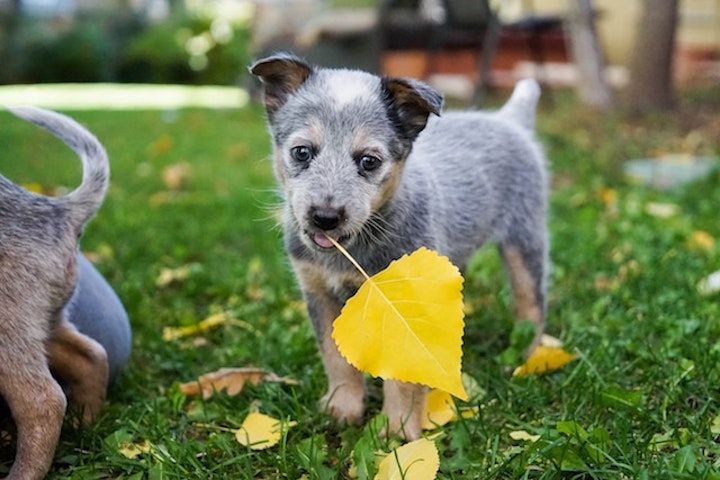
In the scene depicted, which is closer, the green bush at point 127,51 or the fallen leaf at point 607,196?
the fallen leaf at point 607,196

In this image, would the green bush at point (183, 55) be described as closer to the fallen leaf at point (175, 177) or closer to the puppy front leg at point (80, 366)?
the fallen leaf at point (175, 177)

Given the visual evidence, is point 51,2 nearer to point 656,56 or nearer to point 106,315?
point 656,56

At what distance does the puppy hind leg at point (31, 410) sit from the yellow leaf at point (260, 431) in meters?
0.62

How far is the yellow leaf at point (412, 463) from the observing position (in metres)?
2.60

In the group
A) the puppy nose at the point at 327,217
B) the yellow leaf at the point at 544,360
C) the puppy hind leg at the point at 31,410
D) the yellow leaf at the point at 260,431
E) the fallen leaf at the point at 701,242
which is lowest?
the fallen leaf at the point at 701,242

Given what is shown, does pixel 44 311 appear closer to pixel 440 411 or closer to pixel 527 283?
pixel 440 411

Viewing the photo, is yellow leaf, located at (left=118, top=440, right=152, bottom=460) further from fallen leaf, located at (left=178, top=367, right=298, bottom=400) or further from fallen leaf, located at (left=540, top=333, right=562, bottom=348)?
fallen leaf, located at (left=540, top=333, right=562, bottom=348)

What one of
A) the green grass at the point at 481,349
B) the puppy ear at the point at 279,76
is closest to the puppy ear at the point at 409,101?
the puppy ear at the point at 279,76

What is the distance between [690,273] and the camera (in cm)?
470

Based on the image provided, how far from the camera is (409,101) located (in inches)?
125

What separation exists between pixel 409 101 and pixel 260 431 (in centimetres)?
130

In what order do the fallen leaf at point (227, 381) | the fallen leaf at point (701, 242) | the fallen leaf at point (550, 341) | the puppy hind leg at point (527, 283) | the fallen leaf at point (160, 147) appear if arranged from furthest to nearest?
the fallen leaf at point (160, 147)
the fallen leaf at point (701, 242)
the puppy hind leg at point (527, 283)
the fallen leaf at point (550, 341)
the fallen leaf at point (227, 381)

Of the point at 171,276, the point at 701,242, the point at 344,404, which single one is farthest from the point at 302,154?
the point at 701,242

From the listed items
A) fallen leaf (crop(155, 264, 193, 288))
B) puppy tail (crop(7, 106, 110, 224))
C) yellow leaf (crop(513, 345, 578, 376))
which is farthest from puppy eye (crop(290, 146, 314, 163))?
fallen leaf (crop(155, 264, 193, 288))
